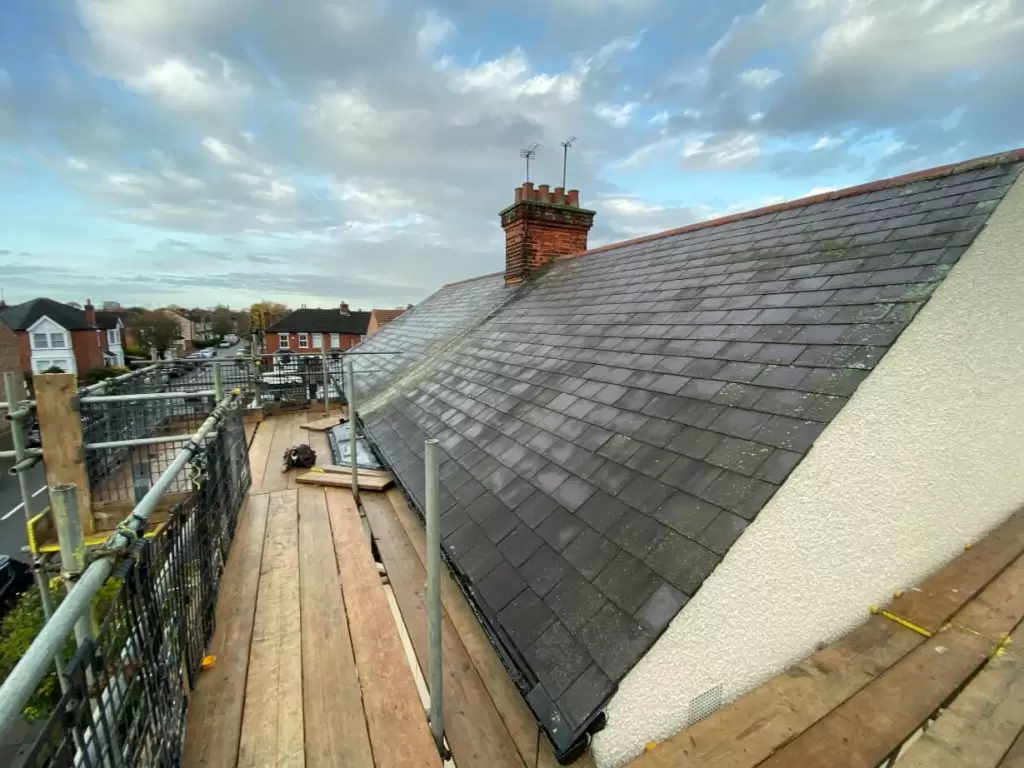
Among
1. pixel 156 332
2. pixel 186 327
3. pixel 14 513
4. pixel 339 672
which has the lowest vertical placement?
pixel 14 513

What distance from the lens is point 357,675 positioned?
2881 millimetres

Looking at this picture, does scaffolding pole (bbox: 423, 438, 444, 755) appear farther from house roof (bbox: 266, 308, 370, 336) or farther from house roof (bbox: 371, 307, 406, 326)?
house roof (bbox: 266, 308, 370, 336)

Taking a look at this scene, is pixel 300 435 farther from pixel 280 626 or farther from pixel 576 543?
pixel 576 543

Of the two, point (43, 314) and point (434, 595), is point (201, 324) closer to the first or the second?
point (43, 314)

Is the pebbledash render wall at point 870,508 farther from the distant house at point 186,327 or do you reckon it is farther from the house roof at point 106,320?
the distant house at point 186,327

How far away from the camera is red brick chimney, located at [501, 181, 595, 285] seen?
36.2ft

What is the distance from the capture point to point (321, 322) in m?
57.4

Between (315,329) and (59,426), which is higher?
(59,426)

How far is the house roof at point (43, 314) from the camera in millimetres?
40000

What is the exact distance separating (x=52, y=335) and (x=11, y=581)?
41193mm

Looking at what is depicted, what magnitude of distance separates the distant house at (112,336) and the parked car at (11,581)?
50.3 meters

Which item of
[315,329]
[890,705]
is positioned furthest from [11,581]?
[315,329]

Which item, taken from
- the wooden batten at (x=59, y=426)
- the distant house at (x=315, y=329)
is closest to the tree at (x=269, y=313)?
the distant house at (x=315, y=329)

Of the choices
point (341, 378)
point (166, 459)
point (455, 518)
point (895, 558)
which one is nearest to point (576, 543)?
point (455, 518)
